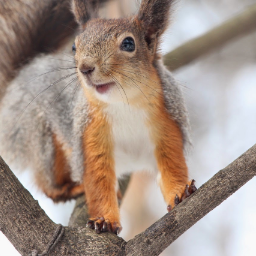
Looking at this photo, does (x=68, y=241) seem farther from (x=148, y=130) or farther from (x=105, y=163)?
(x=148, y=130)

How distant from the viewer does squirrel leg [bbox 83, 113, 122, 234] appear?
7.99ft

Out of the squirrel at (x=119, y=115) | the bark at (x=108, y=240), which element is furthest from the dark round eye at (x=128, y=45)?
the bark at (x=108, y=240)

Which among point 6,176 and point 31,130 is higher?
point 31,130

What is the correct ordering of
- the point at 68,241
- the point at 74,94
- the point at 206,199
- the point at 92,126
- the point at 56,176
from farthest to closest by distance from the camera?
the point at 56,176
the point at 74,94
the point at 92,126
the point at 68,241
the point at 206,199

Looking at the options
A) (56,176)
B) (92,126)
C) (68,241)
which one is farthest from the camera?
(56,176)

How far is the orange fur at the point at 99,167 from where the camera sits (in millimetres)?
2447

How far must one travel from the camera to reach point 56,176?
3250mm

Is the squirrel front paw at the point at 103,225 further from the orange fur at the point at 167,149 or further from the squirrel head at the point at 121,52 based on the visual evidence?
the squirrel head at the point at 121,52

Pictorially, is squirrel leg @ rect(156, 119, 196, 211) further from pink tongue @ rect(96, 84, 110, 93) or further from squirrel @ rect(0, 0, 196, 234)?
pink tongue @ rect(96, 84, 110, 93)

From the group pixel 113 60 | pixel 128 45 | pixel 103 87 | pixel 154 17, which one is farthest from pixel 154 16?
pixel 103 87

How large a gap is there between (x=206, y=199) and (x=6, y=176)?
2.75 feet

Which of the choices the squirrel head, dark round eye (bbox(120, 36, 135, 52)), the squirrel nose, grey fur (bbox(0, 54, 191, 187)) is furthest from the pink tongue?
grey fur (bbox(0, 54, 191, 187))

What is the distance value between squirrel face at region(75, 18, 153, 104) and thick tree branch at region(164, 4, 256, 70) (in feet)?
3.06

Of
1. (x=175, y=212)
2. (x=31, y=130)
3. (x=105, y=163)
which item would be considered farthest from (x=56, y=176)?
(x=175, y=212)
